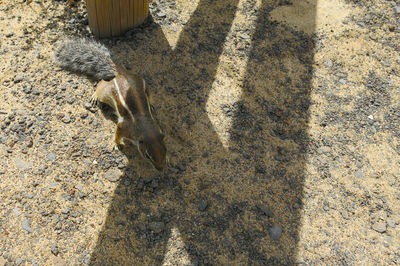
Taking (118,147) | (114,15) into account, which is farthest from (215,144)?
(114,15)

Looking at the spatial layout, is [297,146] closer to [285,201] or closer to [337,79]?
[285,201]

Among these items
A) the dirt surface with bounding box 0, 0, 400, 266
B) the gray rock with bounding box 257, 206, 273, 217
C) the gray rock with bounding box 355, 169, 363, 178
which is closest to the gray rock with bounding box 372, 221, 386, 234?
the dirt surface with bounding box 0, 0, 400, 266

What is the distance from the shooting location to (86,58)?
12.0 ft

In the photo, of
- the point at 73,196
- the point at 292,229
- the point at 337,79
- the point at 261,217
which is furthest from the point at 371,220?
the point at 73,196

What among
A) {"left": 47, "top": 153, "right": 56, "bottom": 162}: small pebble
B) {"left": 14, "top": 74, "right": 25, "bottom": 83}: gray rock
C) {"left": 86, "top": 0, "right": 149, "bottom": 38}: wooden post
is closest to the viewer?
{"left": 47, "top": 153, "right": 56, "bottom": 162}: small pebble

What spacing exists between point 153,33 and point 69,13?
114 centimetres

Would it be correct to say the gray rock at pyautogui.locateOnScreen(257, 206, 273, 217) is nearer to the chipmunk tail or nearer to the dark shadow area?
the dark shadow area

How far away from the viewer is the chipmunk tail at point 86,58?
3.55m

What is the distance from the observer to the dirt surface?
2.86 meters

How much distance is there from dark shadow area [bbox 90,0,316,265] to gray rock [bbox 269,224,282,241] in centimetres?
3

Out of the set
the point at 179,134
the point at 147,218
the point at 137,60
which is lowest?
the point at 147,218

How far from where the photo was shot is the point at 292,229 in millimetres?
2986

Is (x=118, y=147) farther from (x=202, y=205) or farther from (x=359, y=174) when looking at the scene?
(x=359, y=174)

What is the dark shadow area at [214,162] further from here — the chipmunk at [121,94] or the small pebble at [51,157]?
the small pebble at [51,157]
